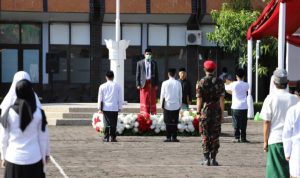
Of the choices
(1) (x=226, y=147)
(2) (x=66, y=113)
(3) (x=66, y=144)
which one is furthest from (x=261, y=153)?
(2) (x=66, y=113)

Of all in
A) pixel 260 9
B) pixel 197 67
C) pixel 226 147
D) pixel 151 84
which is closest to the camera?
pixel 226 147

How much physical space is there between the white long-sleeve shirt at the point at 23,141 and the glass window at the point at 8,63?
29141mm

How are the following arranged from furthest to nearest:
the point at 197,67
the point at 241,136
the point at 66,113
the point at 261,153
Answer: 1. the point at 197,67
2. the point at 66,113
3. the point at 241,136
4. the point at 261,153

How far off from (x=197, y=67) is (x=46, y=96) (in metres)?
7.75

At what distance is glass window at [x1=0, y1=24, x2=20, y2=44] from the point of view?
36.9 meters

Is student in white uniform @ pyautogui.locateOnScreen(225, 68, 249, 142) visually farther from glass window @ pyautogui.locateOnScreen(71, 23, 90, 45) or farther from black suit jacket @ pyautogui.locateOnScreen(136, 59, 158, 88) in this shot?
glass window @ pyautogui.locateOnScreen(71, 23, 90, 45)

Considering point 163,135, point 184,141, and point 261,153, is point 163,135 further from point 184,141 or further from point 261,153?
point 261,153

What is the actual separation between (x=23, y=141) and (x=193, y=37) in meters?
29.9

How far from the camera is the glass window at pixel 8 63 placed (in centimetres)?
3706

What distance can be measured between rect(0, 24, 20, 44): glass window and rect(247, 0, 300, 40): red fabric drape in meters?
18.2

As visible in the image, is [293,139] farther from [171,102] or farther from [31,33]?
[31,33]

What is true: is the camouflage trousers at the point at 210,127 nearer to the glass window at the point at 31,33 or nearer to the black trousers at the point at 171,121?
the black trousers at the point at 171,121

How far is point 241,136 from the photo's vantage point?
19578mm

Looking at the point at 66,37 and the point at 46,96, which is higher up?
the point at 66,37
